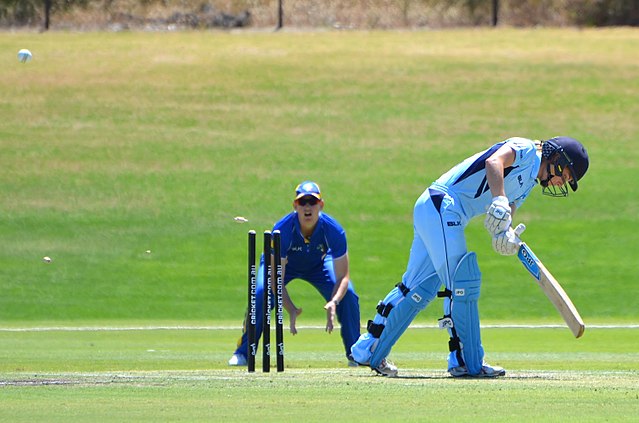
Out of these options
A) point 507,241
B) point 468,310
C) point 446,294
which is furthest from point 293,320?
point 507,241

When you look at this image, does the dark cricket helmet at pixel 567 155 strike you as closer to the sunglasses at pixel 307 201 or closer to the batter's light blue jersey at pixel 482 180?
the batter's light blue jersey at pixel 482 180

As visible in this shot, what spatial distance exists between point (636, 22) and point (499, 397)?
109 ft

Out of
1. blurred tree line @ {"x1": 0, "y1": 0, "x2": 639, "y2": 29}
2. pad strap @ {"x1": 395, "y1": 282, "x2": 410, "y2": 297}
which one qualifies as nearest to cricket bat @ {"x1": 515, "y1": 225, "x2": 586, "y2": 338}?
pad strap @ {"x1": 395, "y1": 282, "x2": 410, "y2": 297}

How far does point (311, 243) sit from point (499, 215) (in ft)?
→ 10.00

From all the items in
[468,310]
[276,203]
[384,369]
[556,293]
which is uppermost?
[556,293]

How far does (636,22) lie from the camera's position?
131 ft

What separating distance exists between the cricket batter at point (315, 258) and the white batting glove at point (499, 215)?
2.49 metres

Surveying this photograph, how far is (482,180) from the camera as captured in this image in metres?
9.52

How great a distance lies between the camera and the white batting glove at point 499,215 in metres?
9.09

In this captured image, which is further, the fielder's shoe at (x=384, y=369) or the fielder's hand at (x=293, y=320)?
the fielder's hand at (x=293, y=320)

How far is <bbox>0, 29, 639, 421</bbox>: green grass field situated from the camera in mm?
8719

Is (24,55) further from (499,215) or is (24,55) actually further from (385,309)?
(499,215)

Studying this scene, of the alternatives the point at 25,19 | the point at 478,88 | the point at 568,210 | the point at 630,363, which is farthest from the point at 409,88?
the point at 630,363

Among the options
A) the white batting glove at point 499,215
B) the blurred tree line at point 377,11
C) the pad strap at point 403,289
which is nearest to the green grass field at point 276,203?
the pad strap at point 403,289
